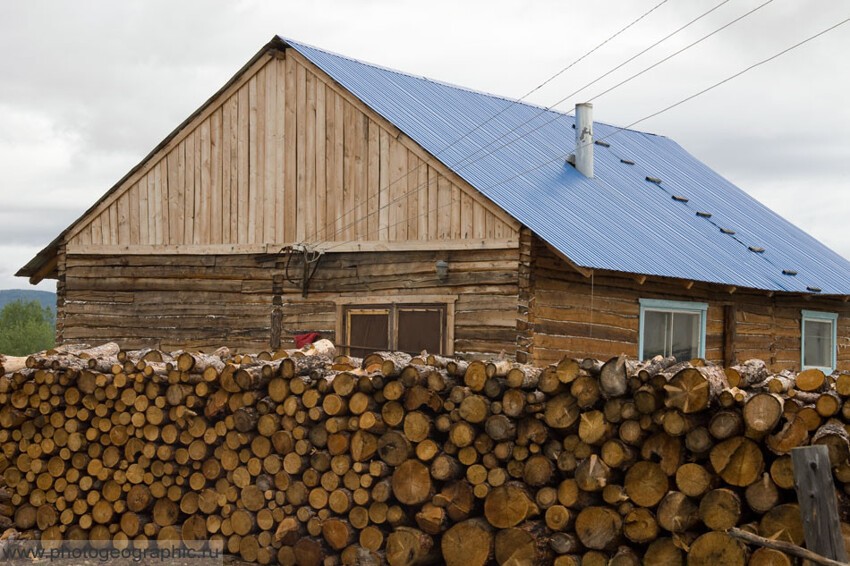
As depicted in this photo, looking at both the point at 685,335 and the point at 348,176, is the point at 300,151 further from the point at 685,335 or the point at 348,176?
the point at 685,335

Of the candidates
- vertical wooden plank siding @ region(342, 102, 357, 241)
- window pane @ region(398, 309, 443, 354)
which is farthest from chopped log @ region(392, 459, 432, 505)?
vertical wooden plank siding @ region(342, 102, 357, 241)

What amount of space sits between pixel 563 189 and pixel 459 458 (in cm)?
1160

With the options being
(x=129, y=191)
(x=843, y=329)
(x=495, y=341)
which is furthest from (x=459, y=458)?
(x=843, y=329)

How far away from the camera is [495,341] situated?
57.0 feet

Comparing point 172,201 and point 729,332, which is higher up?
point 172,201

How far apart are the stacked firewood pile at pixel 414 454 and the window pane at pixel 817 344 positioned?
15.5 metres

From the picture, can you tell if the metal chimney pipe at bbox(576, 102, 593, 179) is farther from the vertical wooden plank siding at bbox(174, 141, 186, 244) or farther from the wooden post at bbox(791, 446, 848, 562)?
the wooden post at bbox(791, 446, 848, 562)

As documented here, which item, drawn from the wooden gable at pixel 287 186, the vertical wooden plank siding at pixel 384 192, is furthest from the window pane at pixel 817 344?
the vertical wooden plank siding at pixel 384 192

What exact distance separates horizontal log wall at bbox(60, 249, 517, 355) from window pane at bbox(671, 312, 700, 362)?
14.2 ft

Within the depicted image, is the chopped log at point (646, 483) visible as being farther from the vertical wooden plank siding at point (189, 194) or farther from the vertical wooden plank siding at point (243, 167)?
the vertical wooden plank siding at point (189, 194)

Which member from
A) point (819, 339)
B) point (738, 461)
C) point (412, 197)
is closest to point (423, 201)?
point (412, 197)

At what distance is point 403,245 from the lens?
60.6 feet

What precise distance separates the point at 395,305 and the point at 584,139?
6.78m

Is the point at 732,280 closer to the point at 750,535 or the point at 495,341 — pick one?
the point at 495,341
